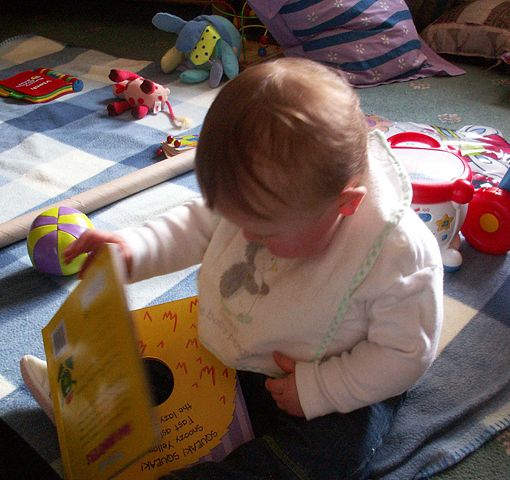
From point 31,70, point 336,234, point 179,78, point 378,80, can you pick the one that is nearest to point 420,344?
point 336,234

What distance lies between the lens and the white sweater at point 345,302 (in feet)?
1.84

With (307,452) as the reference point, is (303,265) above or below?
above

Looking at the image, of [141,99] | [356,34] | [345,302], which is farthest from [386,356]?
[356,34]

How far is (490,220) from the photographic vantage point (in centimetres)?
100

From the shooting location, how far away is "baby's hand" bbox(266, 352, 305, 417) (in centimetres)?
61

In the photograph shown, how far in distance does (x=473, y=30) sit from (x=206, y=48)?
2.81 ft

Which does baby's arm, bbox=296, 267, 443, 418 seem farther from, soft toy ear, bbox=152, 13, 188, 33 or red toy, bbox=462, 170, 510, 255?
soft toy ear, bbox=152, 13, 188, 33

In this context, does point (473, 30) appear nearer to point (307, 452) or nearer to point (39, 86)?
point (39, 86)

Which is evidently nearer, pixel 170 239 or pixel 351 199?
pixel 351 199

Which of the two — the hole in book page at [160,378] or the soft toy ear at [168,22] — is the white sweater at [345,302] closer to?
the hole in book page at [160,378]

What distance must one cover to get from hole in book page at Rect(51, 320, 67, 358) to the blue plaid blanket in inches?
6.0

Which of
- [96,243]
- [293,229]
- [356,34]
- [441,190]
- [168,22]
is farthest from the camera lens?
[168,22]

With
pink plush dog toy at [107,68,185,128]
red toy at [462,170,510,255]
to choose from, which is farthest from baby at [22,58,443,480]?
pink plush dog toy at [107,68,185,128]

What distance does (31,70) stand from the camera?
1863 millimetres
